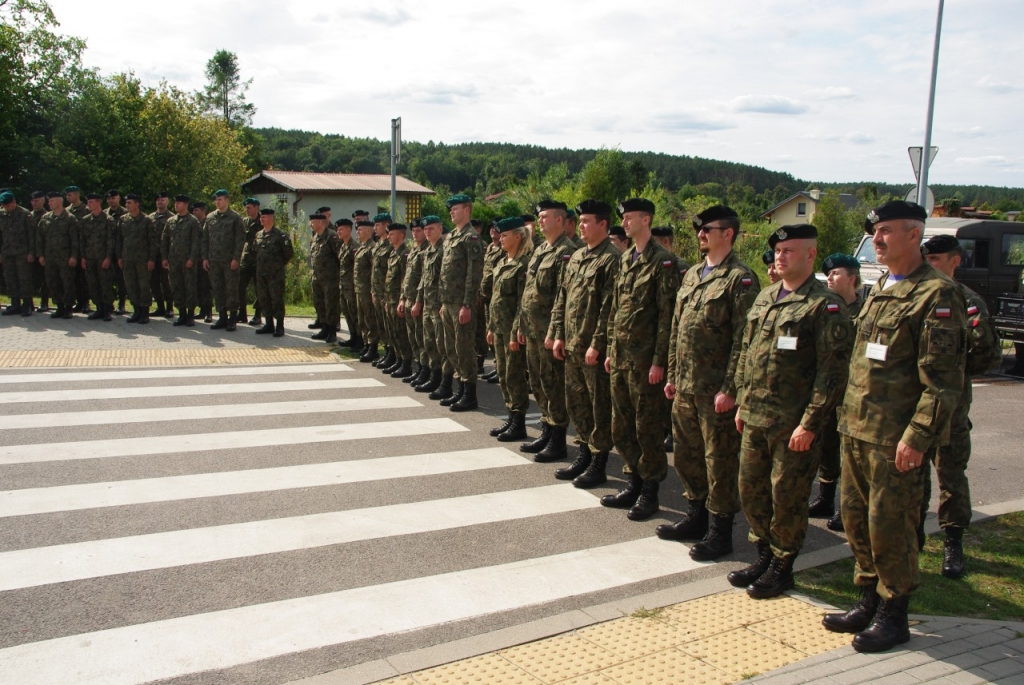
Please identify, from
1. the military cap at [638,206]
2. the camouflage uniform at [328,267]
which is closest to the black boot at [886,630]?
the military cap at [638,206]

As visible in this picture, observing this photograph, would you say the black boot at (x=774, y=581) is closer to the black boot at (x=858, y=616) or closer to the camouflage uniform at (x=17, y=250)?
the black boot at (x=858, y=616)

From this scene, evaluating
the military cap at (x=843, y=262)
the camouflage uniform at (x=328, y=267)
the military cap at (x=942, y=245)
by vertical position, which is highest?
the military cap at (x=942, y=245)

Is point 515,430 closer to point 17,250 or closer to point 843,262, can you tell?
point 843,262

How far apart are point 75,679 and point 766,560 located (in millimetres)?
3670

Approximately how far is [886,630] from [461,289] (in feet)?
20.1

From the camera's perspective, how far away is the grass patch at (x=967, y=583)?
15.4 feet

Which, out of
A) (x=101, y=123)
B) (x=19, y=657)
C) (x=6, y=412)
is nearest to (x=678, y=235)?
(x=101, y=123)

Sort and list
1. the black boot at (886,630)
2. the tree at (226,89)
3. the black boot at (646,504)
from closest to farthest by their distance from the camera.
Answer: the black boot at (886,630) → the black boot at (646,504) → the tree at (226,89)

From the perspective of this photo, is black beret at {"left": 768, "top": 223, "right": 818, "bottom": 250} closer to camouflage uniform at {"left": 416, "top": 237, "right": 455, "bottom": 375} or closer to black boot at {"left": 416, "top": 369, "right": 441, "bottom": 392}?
camouflage uniform at {"left": 416, "top": 237, "right": 455, "bottom": 375}

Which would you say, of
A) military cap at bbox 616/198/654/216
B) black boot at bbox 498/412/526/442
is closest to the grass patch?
military cap at bbox 616/198/654/216

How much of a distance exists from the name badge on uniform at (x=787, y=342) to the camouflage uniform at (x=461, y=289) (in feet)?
16.5

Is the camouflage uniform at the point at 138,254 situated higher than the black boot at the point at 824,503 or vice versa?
the camouflage uniform at the point at 138,254

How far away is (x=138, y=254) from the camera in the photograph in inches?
547

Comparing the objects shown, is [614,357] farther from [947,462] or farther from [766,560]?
[947,462]
